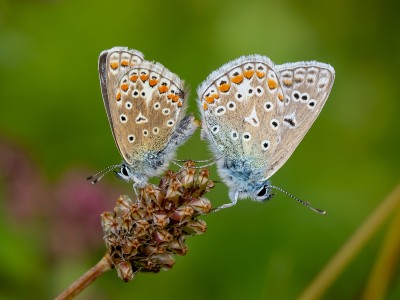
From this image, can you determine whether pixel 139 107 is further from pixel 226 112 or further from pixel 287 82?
pixel 287 82

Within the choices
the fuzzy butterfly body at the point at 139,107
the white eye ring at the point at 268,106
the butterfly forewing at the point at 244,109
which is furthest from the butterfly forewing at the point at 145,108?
the white eye ring at the point at 268,106

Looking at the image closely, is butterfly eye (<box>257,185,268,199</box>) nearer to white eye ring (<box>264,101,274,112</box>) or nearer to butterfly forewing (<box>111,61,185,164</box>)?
white eye ring (<box>264,101,274,112</box>)

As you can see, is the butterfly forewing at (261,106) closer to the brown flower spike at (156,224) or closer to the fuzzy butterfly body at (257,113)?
the fuzzy butterfly body at (257,113)

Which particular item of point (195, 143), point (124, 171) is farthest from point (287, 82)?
point (195, 143)

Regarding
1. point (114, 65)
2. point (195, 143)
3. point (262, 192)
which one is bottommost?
point (195, 143)

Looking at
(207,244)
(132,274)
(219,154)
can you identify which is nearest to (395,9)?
(207,244)

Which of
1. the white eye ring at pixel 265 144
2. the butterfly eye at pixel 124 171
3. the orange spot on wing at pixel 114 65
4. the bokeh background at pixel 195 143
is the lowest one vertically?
the bokeh background at pixel 195 143

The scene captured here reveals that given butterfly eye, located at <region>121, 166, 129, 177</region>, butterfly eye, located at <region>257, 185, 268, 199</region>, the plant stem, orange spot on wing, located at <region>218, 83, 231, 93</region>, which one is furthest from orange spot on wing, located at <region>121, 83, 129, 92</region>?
the plant stem

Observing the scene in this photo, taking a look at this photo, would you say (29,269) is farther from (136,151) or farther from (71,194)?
(136,151)
